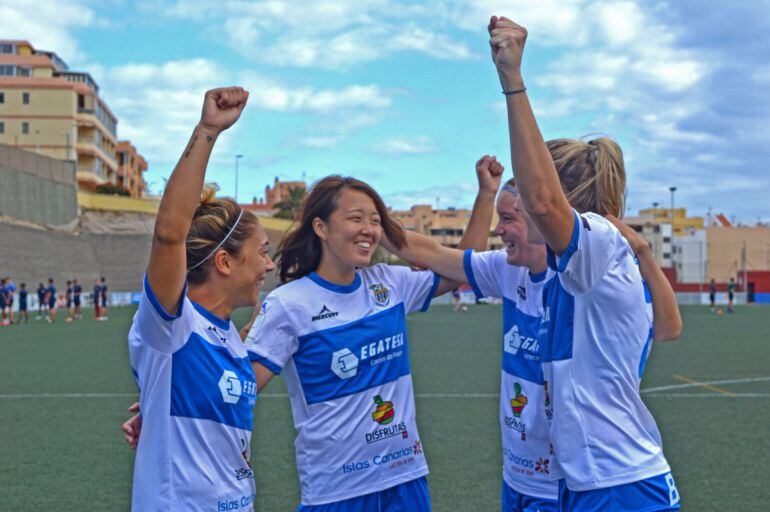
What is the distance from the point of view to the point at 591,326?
9.21 feet

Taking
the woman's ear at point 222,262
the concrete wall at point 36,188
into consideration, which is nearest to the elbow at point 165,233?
the woman's ear at point 222,262

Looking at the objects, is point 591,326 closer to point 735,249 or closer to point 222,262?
point 222,262

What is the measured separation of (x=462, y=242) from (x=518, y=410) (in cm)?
112

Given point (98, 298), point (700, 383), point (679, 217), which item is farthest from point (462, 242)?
point (679, 217)

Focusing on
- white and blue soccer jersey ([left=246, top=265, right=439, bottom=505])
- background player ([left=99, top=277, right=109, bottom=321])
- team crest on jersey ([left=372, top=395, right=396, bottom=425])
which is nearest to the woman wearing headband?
white and blue soccer jersey ([left=246, top=265, right=439, bottom=505])

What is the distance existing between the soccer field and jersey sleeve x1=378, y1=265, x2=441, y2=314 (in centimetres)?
261

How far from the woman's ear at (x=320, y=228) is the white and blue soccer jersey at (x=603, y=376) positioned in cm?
150

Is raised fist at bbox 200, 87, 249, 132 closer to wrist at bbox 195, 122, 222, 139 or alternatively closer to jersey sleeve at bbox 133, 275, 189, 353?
wrist at bbox 195, 122, 222, 139

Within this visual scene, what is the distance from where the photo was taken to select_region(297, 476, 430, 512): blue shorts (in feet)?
12.1

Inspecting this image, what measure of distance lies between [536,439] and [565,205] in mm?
1484

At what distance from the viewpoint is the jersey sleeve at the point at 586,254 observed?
103 inches

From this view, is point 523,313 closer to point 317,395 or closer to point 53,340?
point 317,395

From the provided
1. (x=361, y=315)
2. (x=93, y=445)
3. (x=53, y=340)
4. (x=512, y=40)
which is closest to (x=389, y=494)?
(x=361, y=315)

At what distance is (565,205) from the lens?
101 inches
